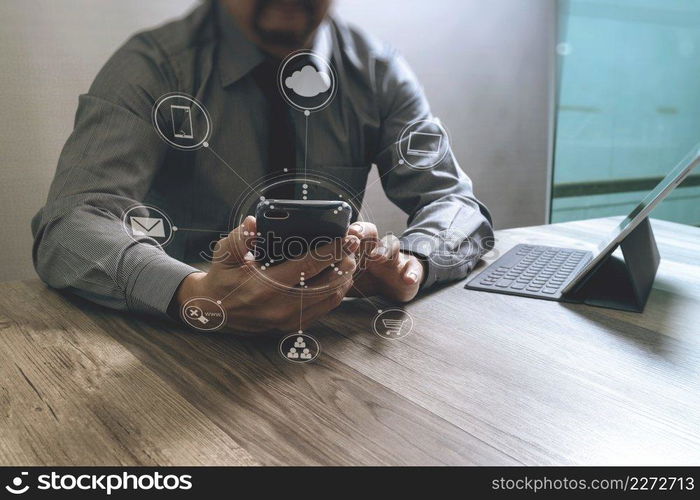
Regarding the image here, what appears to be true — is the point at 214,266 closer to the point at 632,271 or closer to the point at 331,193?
the point at 331,193

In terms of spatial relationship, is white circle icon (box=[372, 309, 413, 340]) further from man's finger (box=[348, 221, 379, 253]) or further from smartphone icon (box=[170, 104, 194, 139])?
smartphone icon (box=[170, 104, 194, 139])

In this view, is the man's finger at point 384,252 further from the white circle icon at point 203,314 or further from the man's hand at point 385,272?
the white circle icon at point 203,314

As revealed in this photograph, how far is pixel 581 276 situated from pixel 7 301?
61 centimetres

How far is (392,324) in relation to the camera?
0.55 m

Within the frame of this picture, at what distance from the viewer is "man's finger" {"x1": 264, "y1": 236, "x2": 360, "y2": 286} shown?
0.46 m

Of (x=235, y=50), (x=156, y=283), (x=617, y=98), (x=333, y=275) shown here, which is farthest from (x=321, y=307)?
(x=617, y=98)

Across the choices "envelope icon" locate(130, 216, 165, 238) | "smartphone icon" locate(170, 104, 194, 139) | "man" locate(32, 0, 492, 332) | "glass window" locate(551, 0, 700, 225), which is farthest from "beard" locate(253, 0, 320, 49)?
"glass window" locate(551, 0, 700, 225)

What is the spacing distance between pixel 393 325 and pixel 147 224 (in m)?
0.27

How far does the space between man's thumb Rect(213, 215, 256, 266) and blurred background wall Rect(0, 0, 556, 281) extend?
203 millimetres

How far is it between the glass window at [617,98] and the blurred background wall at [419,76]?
4cm

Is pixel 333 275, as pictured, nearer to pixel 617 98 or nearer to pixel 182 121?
pixel 182 121

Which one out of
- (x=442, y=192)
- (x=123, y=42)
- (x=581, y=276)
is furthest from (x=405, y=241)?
(x=123, y=42)

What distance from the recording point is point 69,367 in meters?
0.44
